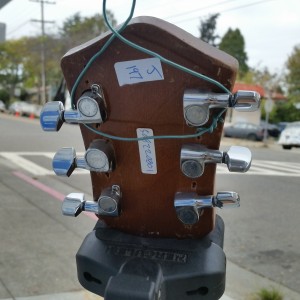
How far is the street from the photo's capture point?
368 centimetres

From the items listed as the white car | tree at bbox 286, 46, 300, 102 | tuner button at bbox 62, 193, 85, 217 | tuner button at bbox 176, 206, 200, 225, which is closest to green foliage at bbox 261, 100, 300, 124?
tree at bbox 286, 46, 300, 102

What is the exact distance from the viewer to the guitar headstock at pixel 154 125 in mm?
1352

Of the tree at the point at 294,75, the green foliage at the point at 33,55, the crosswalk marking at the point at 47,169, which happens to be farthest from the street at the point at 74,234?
the tree at the point at 294,75

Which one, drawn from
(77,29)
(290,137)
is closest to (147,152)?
(290,137)

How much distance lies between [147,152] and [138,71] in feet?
0.82

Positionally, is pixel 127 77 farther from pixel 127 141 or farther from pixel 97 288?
pixel 97 288

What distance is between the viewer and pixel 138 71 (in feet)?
4.61

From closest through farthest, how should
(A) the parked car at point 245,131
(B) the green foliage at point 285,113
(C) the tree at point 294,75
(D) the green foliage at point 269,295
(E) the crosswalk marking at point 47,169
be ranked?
(D) the green foliage at point 269,295 < (E) the crosswalk marking at point 47,169 < (A) the parked car at point 245,131 < (C) the tree at point 294,75 < (B) the green foliage at point 285,113

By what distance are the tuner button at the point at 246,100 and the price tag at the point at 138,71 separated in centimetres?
22

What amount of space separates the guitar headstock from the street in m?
1.46

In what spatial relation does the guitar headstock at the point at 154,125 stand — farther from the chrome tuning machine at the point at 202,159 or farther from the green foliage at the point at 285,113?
the green foliage at the point at 285,113

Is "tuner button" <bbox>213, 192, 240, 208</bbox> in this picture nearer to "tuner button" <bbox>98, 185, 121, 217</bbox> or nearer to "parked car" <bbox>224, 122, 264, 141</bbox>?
"tuner button" <bbox>98, 185, 121, 217</bbox>

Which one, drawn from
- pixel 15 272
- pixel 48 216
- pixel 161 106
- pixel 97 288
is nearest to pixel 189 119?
pixel 161 106

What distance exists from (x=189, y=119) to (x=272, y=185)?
5893mm
